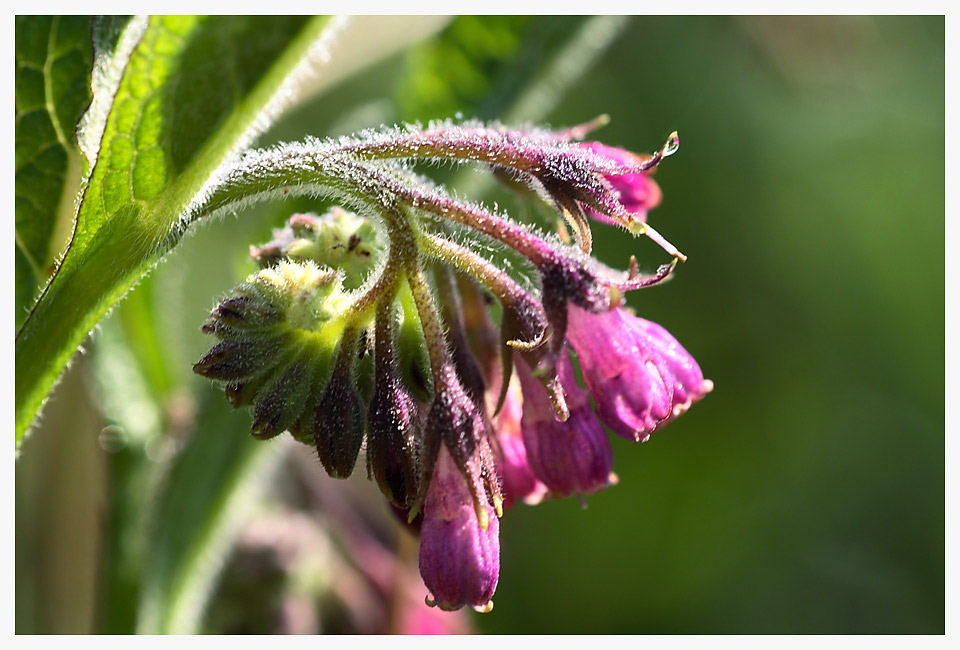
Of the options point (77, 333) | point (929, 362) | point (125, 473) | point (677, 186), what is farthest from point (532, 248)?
point (929, 362)

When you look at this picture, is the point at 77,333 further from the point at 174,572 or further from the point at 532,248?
the point at 174,572

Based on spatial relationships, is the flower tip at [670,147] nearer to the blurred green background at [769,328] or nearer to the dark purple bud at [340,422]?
the dark purple bud at [340,422]

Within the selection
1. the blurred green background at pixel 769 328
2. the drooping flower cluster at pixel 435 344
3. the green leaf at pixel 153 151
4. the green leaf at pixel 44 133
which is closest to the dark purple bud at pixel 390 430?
the drooping flower cluster at pixel 435 344

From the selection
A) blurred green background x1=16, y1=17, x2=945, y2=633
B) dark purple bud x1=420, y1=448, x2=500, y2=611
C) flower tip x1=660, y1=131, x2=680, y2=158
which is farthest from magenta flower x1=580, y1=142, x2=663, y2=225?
blurred green background x1=16, y1=17, x2=945, y2=633

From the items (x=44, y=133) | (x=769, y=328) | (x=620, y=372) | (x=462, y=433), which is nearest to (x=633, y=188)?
(x=620, y=372)

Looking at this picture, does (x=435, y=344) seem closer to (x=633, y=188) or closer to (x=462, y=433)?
(x=462, y=433)
